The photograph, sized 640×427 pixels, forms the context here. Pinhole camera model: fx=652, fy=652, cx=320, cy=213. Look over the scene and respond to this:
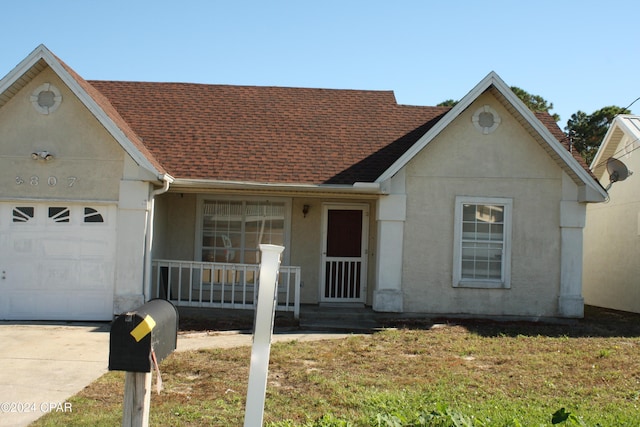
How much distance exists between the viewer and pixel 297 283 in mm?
12336

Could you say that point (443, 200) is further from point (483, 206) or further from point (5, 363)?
point (5, 363)

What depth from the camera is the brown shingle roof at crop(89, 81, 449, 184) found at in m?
13.4

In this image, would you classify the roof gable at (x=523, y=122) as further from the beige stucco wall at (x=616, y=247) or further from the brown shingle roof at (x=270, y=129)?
the beige stucco wall at (x=616, y=247)

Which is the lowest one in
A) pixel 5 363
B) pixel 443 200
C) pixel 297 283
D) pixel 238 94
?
pixel 5 363

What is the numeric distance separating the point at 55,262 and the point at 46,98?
9.93ft

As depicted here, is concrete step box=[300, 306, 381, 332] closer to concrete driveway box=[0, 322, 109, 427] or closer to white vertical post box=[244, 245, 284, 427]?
concrete driveway box=[0, 322, 109, 427]

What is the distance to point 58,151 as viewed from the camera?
12.0 m

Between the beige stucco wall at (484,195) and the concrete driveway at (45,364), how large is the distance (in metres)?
6.18

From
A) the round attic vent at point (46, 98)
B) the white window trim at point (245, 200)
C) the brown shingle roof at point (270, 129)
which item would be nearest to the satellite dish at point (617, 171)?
the brown shingle roof at point (270, 129)

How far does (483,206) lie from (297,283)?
4.07 meters

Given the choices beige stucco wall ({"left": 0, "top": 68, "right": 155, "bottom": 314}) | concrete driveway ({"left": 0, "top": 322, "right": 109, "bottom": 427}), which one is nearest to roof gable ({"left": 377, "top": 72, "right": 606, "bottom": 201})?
beige stucco wall ({"left": 0, "top": 68, "right": 155, "bottom": 314})

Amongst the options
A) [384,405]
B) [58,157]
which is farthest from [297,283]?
[384,405]

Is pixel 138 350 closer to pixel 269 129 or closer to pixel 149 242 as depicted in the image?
pixel 149 242

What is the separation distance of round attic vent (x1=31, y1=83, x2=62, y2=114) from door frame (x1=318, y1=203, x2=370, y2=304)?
229 inches
